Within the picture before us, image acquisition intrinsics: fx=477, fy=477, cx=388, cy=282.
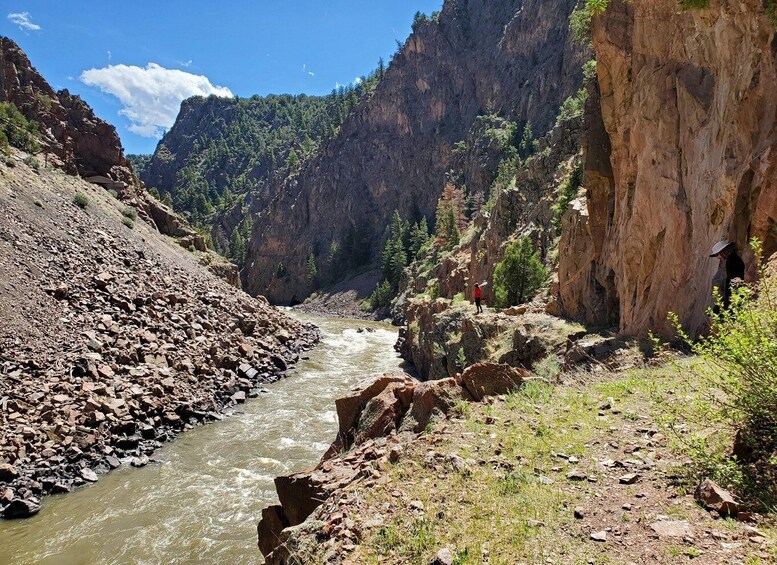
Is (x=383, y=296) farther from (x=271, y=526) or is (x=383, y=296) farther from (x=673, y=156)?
(x=271, y=526)

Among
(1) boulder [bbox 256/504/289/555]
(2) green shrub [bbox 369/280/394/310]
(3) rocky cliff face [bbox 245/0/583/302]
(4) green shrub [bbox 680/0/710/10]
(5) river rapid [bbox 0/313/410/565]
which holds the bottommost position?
(5) river rapid [bbox 0/313/410/565]

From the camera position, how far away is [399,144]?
390 ft

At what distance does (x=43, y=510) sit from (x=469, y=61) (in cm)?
12387

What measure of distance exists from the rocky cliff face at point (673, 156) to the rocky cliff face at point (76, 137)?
41.1m

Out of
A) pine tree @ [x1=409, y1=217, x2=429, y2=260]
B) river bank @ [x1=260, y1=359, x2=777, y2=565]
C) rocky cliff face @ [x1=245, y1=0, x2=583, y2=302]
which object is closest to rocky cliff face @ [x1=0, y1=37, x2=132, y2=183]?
river bank @ [x1=260, y1=359, x2=777, y2=565]

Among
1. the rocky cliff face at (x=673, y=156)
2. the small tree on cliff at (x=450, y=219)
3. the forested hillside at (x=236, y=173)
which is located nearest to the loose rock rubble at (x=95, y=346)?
the rocky cliff face at (x=673, y=156)

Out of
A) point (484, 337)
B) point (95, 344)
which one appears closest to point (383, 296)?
point (484, 337)

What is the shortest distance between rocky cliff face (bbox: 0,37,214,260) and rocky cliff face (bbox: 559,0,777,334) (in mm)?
41071

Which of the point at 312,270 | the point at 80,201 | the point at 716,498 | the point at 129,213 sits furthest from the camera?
the point at 312,270

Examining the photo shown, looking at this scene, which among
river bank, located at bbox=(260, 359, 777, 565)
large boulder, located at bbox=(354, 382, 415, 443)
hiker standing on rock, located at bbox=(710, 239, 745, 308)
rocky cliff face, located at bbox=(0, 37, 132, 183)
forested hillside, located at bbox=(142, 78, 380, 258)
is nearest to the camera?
river bank, located at bbox=(260, 359, 777, 565)

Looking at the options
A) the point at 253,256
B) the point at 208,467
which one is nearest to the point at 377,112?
the point at 253,256

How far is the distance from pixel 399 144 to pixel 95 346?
10688cm

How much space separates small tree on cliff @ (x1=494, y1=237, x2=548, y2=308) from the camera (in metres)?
27.3

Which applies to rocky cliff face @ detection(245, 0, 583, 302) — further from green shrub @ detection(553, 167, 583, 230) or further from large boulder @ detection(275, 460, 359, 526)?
large boulder @ detection(275, 460, 359, 526)
